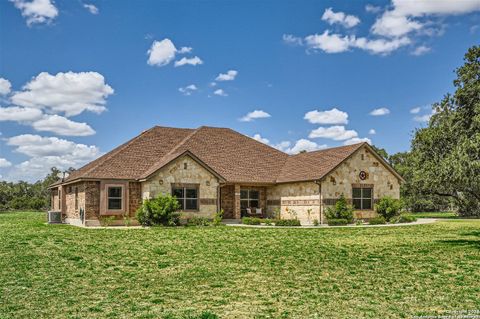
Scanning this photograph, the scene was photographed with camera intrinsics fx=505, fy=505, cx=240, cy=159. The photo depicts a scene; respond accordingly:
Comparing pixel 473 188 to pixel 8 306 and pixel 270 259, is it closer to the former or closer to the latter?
Answer: pixel 270 259

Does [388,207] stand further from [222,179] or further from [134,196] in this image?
[134,196]

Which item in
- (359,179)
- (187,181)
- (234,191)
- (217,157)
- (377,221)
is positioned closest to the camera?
(187,181)

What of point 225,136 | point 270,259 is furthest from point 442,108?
point 225,136

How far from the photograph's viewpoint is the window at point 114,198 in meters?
31.0

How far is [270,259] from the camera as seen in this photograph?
14.8 meters

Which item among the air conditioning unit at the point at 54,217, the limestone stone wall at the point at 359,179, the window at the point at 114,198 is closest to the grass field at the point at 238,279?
the window at the point at 114,198

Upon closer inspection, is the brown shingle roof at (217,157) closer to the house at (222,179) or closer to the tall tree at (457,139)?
the house at (222,179)

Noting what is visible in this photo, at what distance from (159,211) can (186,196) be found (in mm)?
2900

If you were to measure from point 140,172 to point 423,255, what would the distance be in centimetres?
2088

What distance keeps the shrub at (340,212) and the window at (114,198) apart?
1306cm

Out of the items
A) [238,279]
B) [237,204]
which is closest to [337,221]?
[237,204]

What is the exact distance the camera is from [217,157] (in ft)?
121

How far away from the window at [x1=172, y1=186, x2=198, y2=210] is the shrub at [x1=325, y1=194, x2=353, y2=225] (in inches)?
333

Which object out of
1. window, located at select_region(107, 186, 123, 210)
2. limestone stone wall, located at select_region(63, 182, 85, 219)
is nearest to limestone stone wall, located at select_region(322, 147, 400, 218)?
window, located at select_region(107, 186, 123, 210)
